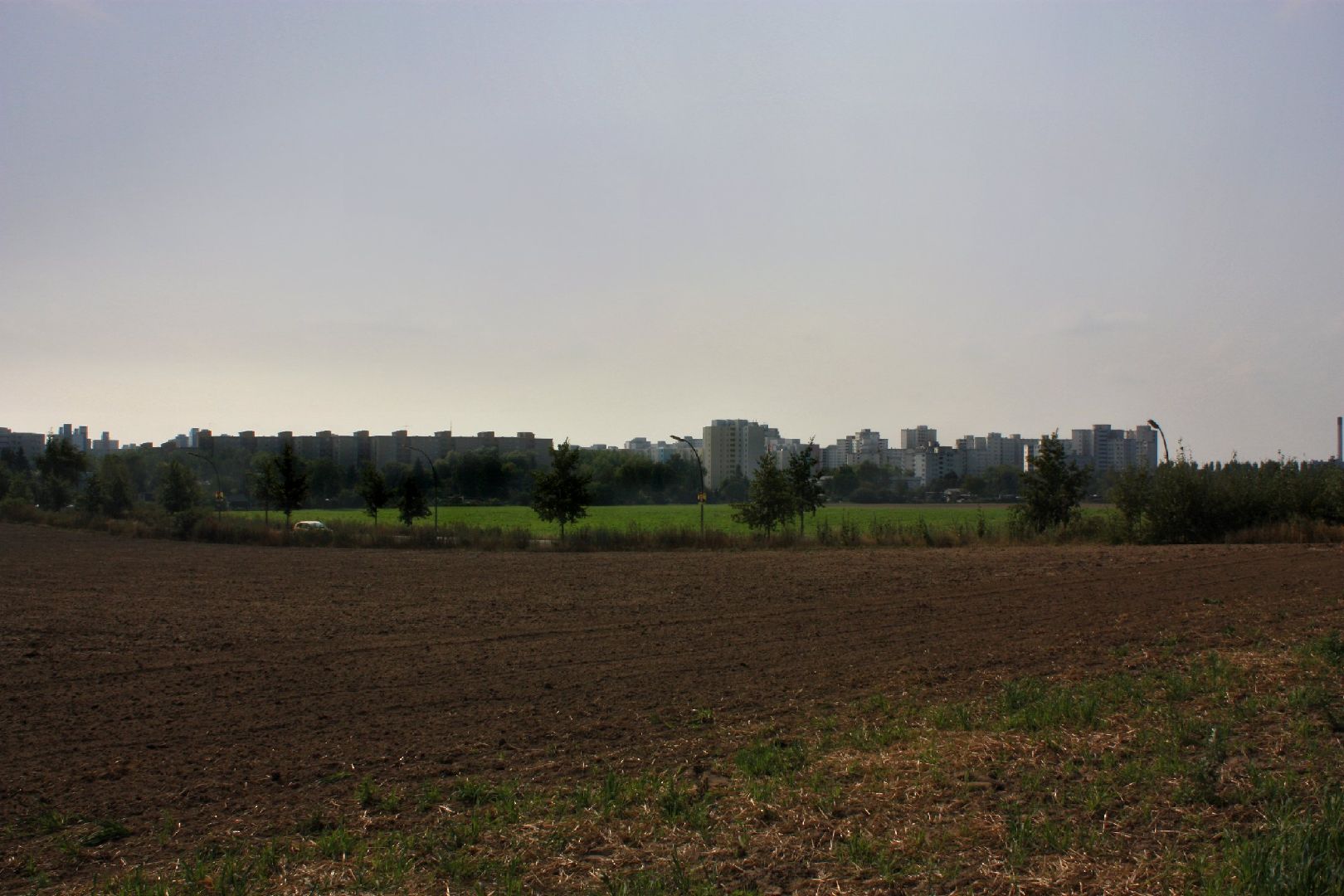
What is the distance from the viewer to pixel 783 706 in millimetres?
9156

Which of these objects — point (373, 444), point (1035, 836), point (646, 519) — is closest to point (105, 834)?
point (1035, 836)

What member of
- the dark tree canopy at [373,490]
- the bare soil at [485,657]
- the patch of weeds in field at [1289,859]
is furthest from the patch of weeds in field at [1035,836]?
the dark tree canopy at [373,490]

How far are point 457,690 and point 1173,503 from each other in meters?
29.4

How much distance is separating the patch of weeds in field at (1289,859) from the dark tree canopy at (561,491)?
124 ft

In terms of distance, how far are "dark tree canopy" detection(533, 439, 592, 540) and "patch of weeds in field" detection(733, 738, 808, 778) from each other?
114 ft

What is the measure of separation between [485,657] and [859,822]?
7606 millimetres

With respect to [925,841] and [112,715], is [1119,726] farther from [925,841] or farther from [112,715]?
[112,715]

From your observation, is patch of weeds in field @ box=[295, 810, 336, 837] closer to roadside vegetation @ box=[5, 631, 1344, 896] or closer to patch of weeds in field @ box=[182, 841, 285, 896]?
roadside vegetation @ box=[5, 631, 1344, 896]

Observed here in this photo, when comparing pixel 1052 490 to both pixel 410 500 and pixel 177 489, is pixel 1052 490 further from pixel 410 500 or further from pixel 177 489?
pixel 177 489

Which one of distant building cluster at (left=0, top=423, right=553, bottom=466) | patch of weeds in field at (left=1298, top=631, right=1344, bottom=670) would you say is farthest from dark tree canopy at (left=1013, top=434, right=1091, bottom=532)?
distant building cluster at (left=0, top=423, right=553, bottom=466)

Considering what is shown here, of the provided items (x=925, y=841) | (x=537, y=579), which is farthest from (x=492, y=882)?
(x=537, y=579)

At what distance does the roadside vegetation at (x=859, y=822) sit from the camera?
476cm

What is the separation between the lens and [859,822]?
219 inches

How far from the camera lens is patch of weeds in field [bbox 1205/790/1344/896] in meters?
4.24
